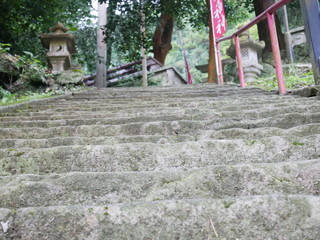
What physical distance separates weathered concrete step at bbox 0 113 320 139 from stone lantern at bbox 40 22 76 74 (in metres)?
5.00

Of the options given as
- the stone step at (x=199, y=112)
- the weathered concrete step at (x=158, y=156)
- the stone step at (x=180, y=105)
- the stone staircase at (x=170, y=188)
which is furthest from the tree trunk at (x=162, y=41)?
the weathered concrete step at (x=158, y=156)

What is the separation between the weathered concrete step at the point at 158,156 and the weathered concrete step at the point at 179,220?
609 millimetres

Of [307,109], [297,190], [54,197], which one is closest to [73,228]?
[54,197]

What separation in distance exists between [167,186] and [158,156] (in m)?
0.43

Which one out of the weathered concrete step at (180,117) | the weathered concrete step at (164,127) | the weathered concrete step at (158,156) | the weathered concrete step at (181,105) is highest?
the weathered concrete step at (181,105)

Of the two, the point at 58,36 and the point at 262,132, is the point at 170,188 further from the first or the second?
the point at 58,36

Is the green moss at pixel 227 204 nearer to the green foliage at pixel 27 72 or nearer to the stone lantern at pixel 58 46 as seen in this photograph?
the green foliage at pixel 27 72

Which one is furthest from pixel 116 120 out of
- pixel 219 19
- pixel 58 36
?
pixel 58 36

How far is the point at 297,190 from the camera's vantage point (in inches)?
50.7

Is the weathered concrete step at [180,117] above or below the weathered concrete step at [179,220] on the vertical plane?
above

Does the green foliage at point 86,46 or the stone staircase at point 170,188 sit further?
the green foliage at point 86,46

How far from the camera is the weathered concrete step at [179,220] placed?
100cm

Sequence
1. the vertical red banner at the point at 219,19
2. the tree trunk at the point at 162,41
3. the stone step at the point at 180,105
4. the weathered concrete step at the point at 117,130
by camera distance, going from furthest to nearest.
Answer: the tree trunk at the point at 162,41, the vertical red banner at the point at 219,19, the stone step at the point at 180,105, the weathered concrete step at the point at 117,130

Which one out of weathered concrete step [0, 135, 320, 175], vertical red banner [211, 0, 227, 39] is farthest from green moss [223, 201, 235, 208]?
vertical red banner [211, 0, 227, 39]
